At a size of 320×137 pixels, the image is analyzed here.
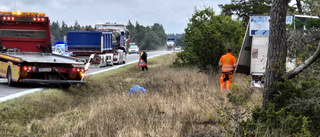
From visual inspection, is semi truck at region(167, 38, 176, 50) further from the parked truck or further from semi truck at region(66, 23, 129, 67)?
the parked truck

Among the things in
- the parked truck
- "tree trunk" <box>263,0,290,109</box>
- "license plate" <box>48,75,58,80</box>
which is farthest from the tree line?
"license plate" <box>48,75,58,80</box>

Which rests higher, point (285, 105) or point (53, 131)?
point (285, 105)

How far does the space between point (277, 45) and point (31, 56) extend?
34.7 feet

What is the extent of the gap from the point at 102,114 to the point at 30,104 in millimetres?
2957

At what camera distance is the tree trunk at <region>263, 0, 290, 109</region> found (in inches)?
288

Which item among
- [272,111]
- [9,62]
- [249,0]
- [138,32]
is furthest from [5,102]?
[138,32]

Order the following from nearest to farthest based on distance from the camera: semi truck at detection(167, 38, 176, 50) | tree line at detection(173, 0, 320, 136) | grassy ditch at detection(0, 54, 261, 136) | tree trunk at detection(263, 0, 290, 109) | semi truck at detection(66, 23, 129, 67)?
tree line at detection(173, 0, 320, 136) < tree trunk at detection(263, 0, 290, 109) < grassy ditch at detection(0, 54, 261, 136) < semi truck at detection(66, 23, 129, 67) < semi truck at detection(167, 38, 176, 50)

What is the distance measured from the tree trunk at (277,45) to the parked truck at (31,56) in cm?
851

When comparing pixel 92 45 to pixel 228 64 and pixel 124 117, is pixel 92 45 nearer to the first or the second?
pixel 228 64

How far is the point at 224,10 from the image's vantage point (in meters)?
47.6

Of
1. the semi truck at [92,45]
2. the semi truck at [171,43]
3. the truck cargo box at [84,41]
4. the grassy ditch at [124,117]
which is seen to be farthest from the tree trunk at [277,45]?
the semi truck at [171,43]

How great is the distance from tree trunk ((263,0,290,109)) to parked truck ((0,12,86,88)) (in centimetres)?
851

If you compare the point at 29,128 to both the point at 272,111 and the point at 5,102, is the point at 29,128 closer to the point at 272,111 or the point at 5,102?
the point at 5,102

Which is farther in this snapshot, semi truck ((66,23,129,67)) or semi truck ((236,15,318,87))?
semi truck ((66,23,129,67))
